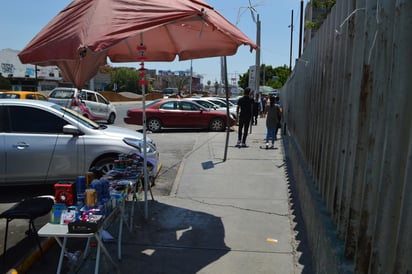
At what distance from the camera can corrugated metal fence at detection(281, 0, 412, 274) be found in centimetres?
188

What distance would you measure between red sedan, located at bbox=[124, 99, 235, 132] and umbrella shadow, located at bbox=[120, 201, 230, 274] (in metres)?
11.0

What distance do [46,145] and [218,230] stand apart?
335 cm

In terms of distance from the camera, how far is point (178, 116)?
16.5 m

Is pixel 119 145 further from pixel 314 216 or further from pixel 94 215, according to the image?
pixel 314 216

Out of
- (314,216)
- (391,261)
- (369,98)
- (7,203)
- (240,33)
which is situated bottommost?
(7,203)

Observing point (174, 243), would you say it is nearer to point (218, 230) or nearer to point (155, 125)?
point (218, 230)

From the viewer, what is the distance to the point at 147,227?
195 inches

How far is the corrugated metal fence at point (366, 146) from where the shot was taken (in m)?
1.88

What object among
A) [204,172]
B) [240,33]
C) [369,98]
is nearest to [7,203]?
[204,172]

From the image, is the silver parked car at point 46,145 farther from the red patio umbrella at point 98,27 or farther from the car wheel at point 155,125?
the car wheel at point 155,125

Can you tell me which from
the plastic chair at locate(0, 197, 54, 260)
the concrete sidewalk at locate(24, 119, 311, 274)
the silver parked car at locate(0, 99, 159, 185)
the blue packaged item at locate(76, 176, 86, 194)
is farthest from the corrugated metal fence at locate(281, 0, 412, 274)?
the silver parked car at locate(0, 99, 159, 185)

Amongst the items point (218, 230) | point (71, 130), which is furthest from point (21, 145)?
point (218, 230)

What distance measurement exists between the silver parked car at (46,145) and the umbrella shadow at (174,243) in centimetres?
135

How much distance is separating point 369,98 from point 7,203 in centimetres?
584
